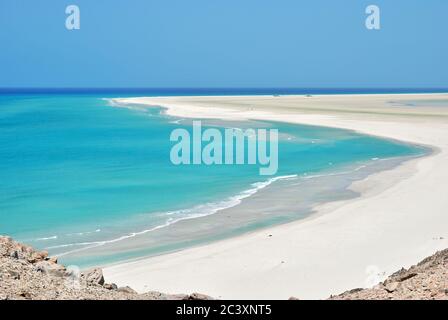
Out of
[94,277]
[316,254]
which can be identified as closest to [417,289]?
[94,277]

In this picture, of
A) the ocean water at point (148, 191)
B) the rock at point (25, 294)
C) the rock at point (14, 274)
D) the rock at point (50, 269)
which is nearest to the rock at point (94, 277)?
the rock at point (50, 269)

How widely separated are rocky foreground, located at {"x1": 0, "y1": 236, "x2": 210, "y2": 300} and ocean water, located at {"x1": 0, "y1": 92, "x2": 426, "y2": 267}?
4.66 m

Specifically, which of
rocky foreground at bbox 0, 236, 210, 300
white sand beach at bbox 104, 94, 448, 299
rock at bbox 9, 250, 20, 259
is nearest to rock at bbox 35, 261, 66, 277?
rocky foreground at bbox 0, 236, 210, 300

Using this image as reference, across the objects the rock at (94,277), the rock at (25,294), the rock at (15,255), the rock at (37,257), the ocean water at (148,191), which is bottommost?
the ocean water at (148,191)

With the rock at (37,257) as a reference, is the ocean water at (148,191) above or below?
below

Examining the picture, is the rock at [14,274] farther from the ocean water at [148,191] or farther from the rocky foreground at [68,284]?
the ocean water at [148,191]

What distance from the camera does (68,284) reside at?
23.2 ft

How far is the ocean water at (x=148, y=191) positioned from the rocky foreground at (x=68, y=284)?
4.86 metres

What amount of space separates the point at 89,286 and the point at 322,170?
62.4 feet

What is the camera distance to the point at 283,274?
1097 cm

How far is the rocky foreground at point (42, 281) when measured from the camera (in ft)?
21.2
